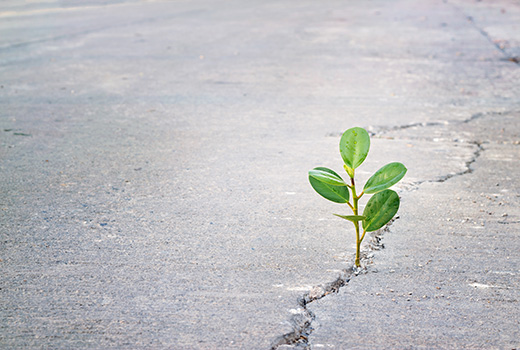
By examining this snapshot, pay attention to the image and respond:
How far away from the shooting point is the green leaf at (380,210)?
8.13 feet

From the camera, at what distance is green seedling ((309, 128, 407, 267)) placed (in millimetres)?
2369

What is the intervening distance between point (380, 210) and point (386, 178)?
181mm

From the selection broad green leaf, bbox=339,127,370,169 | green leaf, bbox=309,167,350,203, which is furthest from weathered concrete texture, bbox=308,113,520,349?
broad green leaf, bbox=339,127,370,169

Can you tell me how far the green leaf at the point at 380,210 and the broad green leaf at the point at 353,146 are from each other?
0.21m

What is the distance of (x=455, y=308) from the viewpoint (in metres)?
2.26

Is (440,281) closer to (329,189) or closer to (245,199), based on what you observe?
(329,189)

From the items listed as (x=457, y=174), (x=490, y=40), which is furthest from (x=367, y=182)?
(x=490, y=40)

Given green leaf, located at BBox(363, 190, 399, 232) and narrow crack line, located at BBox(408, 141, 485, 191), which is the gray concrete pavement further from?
green leaf, located at BBox(363, 190, 399, 232)

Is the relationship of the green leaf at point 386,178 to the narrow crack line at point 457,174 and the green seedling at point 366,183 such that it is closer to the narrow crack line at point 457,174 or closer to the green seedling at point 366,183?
the green seedling at point 366,183

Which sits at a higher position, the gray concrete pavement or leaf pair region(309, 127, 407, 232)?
leaf pair region(309, 127, 407, 232)

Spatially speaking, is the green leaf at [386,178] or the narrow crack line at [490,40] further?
the narrow crack line at [490,40]

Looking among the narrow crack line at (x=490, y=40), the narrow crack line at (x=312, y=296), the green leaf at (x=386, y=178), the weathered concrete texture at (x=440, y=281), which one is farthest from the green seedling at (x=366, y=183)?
the narrow crack line at (x=490, y=40)

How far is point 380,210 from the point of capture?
2486 mm

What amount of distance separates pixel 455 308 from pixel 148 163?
2451mm
